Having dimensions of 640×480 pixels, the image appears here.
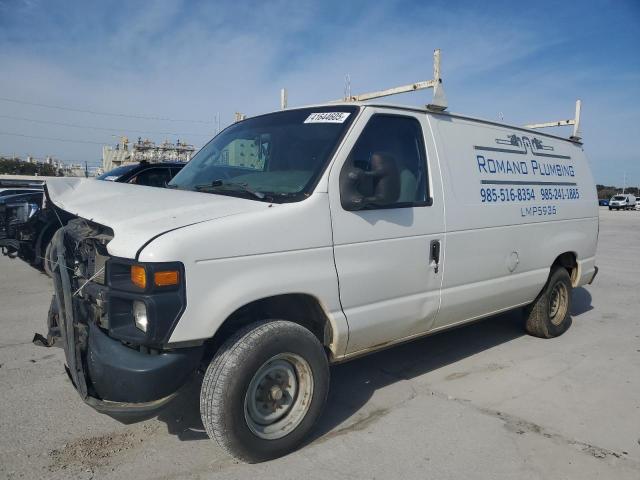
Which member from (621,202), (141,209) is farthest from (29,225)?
(621,202)

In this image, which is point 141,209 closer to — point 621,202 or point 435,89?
point 435,89

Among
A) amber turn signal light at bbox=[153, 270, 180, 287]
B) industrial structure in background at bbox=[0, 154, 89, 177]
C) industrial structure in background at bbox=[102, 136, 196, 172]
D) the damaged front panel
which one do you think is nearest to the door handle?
amber turn signal light at bbox=[153, 270, 180, 287]

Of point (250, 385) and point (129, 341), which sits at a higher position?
point (129, 341)

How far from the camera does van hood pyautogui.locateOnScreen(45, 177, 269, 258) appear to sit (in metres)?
2.58

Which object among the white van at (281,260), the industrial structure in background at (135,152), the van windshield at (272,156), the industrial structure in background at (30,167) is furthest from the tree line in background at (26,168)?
the white van at (281,260)

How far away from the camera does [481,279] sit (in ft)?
13.9

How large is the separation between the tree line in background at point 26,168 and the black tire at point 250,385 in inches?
1860

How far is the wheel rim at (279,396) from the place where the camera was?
9.62 ft

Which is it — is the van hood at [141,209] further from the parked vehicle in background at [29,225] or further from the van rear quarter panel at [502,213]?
the van rear quarter panel at [502,213]

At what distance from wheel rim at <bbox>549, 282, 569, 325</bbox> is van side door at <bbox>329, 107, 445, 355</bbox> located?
93.4 inches

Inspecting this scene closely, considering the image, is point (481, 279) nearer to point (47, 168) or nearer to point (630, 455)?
point (630, 455)

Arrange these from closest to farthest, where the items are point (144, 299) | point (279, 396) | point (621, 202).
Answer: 1. point (144, 299)
2. point (279, 396)
3. point (621, 202)

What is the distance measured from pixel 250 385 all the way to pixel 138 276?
894 millimetres

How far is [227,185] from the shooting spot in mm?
3424
